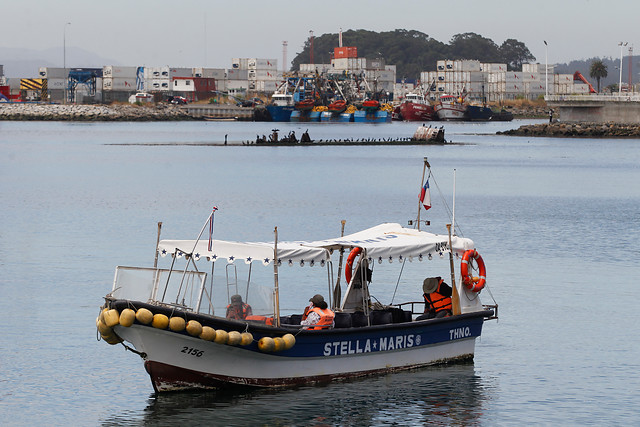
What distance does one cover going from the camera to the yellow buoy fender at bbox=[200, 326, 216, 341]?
1652 centimetres

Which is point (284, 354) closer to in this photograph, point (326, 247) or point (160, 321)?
point (326, 247)

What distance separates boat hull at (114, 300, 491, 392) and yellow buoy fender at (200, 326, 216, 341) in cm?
15

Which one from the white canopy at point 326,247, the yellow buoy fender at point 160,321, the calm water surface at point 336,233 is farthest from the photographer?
the calm water surface at point 336,233

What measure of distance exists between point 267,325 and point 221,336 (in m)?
0.96

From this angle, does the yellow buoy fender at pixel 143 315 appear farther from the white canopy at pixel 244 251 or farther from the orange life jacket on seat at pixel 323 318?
the orange life jacket on seat at pixel 323 318

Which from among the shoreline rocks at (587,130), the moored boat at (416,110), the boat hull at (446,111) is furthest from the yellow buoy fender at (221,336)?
the boat hull at (446,111)

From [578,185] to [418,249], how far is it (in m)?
56.2

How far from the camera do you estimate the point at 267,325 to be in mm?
17281

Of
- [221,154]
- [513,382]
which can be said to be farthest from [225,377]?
[221,154]

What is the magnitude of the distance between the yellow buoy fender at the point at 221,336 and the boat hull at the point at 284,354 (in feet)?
0.42

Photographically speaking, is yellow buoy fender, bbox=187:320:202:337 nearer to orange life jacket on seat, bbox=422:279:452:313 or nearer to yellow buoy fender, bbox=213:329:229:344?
yellow buoy fender, bbox=213:329:229:344

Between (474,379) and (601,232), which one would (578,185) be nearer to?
(601,232)

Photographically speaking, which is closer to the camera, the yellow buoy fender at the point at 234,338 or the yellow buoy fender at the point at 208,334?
the yellow buoy fender at the point at 208,334

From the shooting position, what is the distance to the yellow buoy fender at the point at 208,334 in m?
16.5
